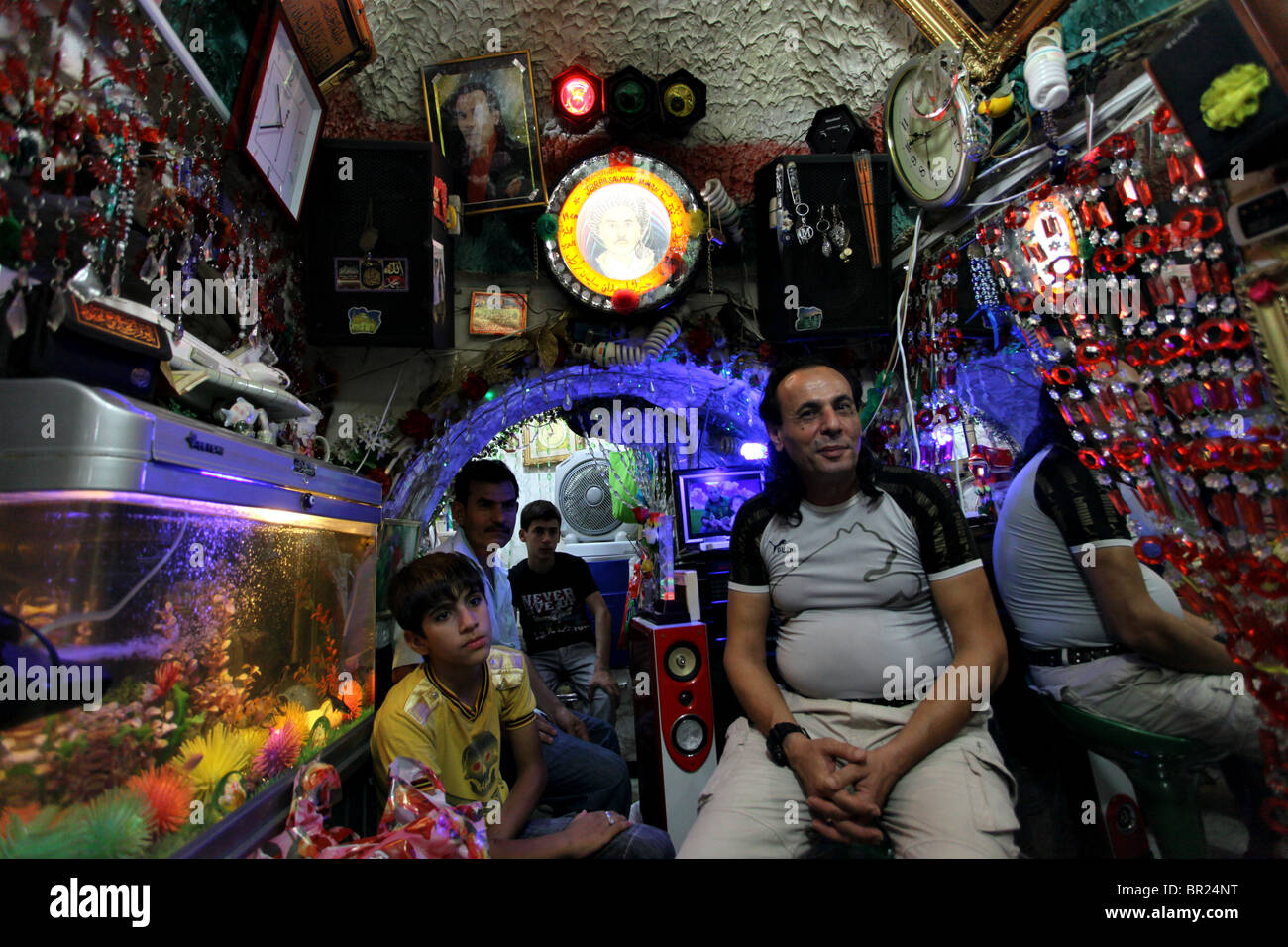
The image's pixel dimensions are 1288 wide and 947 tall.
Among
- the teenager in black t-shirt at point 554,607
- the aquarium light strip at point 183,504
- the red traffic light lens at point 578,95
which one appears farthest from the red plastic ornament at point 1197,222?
the teenager in black t-shirt at point 554,607

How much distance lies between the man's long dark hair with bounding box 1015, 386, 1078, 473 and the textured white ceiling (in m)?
2.22

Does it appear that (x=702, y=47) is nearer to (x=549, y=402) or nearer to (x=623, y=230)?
(x=623, y=230)

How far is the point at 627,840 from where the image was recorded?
179 cm

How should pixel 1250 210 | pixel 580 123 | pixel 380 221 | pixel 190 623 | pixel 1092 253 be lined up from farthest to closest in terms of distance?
pixel 580 123 < pixel 380 221 < pixel 1092 253 < pixel 1250 210 < pixel 190 623

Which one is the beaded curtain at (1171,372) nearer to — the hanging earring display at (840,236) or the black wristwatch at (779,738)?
the hanging earring display at (840,236)

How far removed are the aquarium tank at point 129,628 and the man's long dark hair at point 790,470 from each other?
1382 mm

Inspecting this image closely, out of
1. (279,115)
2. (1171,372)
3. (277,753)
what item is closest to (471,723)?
(277,753)

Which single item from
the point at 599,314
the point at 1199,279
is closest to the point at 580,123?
the point at 599,314

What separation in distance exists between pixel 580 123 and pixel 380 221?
1179 millimetres

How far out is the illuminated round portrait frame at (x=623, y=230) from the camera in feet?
11.0

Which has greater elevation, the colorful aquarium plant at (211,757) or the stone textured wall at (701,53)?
the stone textured wall at (701,53)

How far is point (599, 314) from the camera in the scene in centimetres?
340

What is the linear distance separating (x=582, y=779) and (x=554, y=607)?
1.50m
